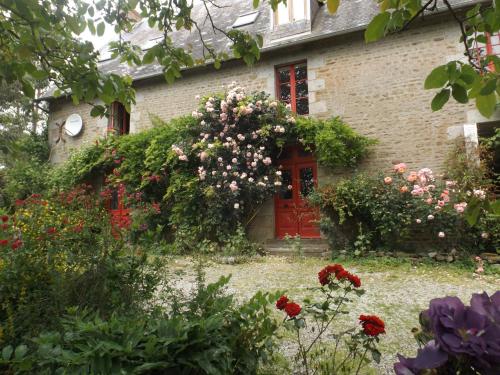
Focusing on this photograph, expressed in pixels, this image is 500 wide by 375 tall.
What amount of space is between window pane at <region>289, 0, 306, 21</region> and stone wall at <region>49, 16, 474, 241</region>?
0.97 m

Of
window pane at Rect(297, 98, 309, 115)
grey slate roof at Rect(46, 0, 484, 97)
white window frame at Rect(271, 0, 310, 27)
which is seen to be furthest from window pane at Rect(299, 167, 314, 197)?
white window frame at Rect(271, 0, 310, 27)

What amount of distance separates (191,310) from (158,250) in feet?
3.91

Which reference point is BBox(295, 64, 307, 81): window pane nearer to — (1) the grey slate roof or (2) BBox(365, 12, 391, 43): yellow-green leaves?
(1) the grey slate roof

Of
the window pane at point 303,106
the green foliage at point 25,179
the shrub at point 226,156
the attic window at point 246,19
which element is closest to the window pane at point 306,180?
the shrub at point 226,156

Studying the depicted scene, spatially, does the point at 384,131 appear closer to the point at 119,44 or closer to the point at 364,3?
the point at 364,3

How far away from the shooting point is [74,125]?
36.2ft

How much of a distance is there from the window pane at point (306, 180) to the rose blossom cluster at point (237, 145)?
75cm

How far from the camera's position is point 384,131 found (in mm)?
7512

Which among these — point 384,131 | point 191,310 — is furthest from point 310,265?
point 191,310

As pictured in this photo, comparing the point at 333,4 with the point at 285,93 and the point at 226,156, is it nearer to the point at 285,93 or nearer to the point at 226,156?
the point at 226,156

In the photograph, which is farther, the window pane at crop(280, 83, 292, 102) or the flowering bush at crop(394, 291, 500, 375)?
the window pane at crop(280, 83, 292, 102)

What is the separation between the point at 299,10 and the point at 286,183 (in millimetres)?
4565

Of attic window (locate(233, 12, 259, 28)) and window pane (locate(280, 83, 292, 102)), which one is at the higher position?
attic window (locate(233, 12, 259, 28))

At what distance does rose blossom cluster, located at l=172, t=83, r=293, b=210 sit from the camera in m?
7.63
